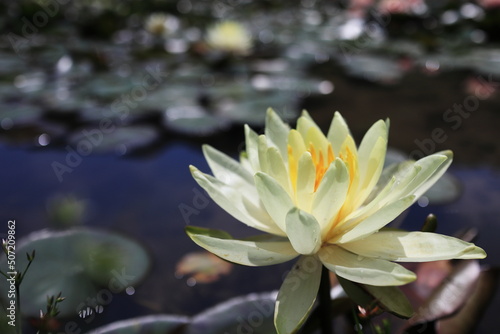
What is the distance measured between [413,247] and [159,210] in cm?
94

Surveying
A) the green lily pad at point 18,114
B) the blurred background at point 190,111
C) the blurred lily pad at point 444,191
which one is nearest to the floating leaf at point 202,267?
the blurred background at point 190,111

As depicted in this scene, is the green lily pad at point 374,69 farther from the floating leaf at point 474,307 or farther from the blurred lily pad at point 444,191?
the floating leaf at point 474,307

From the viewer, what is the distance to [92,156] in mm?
1834

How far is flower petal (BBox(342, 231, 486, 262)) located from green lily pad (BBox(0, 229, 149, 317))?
0.64 m

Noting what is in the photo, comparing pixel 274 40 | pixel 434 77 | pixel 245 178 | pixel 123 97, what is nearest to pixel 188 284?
pixel 245 178

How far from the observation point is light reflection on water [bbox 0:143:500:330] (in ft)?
3.69

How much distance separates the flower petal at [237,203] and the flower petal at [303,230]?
8 cm

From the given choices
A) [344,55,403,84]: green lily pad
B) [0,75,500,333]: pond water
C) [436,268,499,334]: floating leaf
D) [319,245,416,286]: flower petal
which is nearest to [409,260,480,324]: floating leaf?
[436,268,499,334]: floating leaf

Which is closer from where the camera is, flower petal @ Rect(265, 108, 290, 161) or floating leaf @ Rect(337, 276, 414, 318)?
floating leaf @ Rect(337, 276, 414, 318)

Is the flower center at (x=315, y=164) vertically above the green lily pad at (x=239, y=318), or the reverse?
the flower center at (x=315, y=164)

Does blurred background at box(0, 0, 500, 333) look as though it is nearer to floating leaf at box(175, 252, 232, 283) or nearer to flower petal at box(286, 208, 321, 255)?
floating leaf at box(175, 252, 232, 283)

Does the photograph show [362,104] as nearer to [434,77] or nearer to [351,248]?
[434,77]

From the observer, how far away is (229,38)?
2963 millimetres

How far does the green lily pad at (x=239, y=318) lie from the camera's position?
0.93 metres
